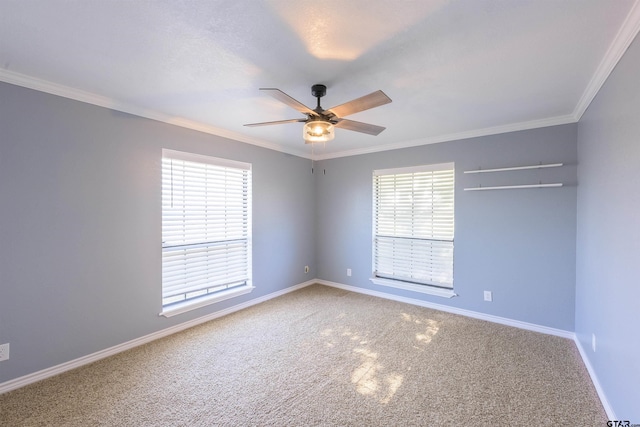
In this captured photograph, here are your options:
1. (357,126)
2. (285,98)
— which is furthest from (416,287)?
(285,98)

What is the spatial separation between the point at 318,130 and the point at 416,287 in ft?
9.70

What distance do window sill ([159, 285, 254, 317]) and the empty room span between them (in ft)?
0.09

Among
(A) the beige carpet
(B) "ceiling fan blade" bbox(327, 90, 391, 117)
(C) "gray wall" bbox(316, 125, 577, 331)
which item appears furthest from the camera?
(C) "gray wall" bbox(316, 125, 577, 331)

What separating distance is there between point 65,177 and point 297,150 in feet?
9.92

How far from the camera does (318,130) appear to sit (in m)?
2.26

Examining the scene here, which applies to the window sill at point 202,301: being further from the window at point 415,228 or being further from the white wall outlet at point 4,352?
the window at point 415,228

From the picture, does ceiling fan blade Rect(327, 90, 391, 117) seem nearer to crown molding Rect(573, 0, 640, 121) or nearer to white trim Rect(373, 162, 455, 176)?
crown molding Rect(573, 0, 640, 121)

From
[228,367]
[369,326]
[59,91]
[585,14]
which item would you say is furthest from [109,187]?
[585,14]

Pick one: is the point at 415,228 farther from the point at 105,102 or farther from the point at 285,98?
the point at 105,102

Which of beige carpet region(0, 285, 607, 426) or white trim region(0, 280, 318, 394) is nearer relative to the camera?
beige carpet region(0, 285, 607, 426)

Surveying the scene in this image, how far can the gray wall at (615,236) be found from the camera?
157cm

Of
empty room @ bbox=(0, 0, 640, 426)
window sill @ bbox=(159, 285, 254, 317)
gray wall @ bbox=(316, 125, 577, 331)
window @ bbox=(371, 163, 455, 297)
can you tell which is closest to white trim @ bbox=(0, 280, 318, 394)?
empty room @ bbox=(0, 0, 640, 426)

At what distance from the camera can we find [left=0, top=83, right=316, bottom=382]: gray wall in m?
2.22

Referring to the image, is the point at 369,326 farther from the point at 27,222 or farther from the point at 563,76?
the point at 27,222
